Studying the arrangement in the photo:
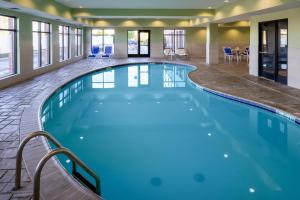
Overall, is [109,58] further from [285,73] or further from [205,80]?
[285,73]

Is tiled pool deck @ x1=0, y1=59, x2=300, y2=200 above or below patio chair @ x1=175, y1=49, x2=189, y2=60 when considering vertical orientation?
below

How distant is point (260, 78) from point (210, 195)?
29.8 feet

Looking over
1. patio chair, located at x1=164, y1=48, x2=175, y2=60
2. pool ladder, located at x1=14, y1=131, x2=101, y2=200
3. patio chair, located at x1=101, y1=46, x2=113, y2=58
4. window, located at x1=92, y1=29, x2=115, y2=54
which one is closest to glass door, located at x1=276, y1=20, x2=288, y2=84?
pool ladder, located at x1=14, y1=131, x2=101, y2=200

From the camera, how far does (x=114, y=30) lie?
23.6 meters

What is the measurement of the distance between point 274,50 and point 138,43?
1407cm

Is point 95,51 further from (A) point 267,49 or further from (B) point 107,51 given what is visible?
(A) point 267,49

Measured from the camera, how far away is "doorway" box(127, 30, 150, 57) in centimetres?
2373

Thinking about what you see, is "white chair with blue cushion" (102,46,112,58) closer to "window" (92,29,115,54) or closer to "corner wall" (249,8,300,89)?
"window" (92,29,115,54)

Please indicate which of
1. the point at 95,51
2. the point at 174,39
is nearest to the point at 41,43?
the point at 95,51

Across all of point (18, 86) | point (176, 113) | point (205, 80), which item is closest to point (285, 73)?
point (205, 80)

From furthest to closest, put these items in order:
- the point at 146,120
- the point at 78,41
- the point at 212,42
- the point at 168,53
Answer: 1. the point at 168,53
2. the point at 78,41
3. the point at 212,42
4. the point at 146,120

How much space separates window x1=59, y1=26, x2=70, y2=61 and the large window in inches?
320

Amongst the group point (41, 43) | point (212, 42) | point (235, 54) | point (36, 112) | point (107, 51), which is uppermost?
point (212, 42)

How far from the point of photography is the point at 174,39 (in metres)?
24.3
